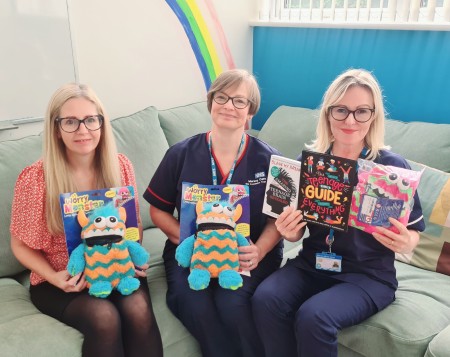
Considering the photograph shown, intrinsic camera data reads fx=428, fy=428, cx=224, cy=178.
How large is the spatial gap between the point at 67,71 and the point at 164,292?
3.88 ft

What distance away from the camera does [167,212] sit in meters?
1.69

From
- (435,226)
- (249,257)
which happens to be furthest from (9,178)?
(435,226)

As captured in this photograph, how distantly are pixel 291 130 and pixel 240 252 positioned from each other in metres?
1.11

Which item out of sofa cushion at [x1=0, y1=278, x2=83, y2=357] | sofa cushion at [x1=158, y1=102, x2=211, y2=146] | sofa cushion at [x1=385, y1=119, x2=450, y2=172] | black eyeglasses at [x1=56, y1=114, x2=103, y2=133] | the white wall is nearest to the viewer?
sofa cushion at [x1=0, y1=278, x2=83, y2=357]

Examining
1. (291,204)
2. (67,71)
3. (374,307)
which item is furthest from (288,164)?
(67,71)

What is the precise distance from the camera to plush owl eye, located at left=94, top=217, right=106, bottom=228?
1.36m

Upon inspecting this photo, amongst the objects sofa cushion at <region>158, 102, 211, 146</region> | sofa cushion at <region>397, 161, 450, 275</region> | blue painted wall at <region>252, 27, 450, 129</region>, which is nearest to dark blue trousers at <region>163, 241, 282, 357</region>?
sofa cushion at <region>397, 161, 450, 275</region>

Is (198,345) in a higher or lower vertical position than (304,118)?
lower

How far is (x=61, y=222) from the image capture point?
144 centimetres

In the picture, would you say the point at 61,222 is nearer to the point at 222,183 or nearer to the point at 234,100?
the point at 222,183

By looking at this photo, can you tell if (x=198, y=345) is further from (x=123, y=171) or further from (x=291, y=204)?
(x=123, y=171)

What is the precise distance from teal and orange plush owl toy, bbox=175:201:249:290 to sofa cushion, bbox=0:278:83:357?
0.40m

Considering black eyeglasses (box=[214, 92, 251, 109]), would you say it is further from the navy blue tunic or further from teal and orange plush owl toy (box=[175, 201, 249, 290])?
teal and orange plush owl toy (box=[175, 201, 249, 290])

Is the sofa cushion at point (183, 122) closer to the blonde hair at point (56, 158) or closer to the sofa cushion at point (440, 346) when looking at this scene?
the blonde hair at point (56, 158)
